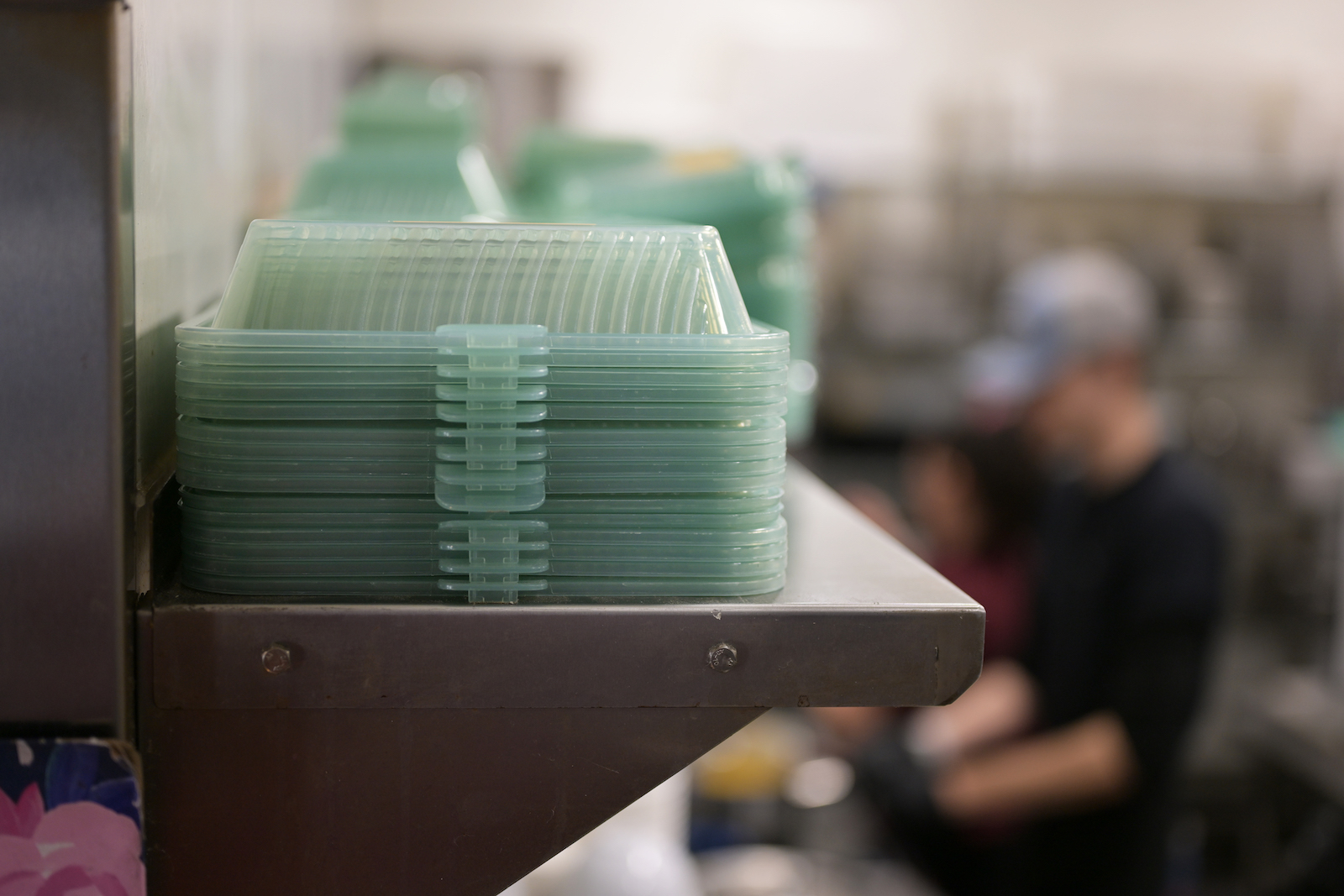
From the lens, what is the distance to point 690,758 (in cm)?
61

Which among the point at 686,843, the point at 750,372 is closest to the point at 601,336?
A: the point at 750,372

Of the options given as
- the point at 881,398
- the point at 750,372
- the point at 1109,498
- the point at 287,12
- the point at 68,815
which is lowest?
the point at 881,398

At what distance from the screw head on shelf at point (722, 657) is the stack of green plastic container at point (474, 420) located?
3 centimetres

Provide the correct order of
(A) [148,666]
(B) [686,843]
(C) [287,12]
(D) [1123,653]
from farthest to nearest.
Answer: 1. (D) [1123,653]
2. (B) [686,843]
3. (C) [287,12]
4. (A) [148,666]

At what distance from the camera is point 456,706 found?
592 millimetres

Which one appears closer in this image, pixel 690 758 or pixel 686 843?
pixel 690 758

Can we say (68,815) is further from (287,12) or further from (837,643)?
(287,12)

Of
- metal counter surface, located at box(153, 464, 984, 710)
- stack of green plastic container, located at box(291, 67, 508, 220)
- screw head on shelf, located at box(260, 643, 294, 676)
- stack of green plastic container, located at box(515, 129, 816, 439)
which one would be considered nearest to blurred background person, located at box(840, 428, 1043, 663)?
stack of green plastic container, located at box(515, 129, 816, 439)

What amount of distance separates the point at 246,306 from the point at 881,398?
13.5 feet

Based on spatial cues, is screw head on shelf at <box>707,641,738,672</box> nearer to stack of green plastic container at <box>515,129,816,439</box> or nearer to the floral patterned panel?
the floral patterned panel

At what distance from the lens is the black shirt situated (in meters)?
2.28

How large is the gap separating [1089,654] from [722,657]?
2128 millimetres

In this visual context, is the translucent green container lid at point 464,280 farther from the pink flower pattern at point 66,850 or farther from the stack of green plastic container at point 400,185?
the stack of green plastic container at point 400,185

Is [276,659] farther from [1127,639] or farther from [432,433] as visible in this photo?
[1127,639]
